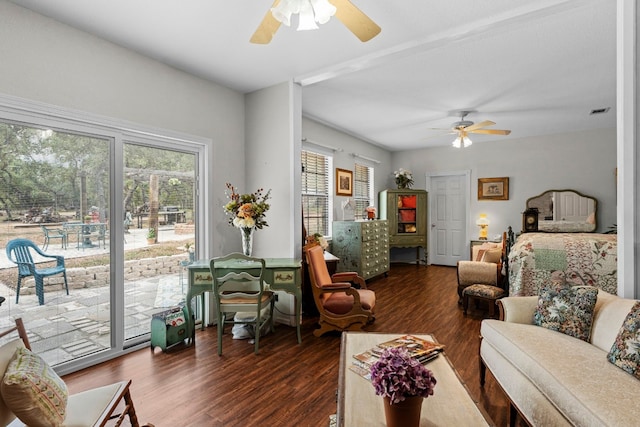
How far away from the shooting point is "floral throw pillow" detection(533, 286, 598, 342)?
201cm

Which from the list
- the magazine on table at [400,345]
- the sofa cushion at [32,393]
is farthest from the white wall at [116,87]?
the magazine on table at [400,345]

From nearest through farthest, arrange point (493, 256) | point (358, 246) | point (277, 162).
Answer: point (277, 162)
point (493, 256)
point (358, 246)

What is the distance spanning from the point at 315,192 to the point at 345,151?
3.96ft

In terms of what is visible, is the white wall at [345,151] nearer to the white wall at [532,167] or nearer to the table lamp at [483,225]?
the white wall at [532,167]

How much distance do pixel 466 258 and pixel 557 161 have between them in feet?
8.41

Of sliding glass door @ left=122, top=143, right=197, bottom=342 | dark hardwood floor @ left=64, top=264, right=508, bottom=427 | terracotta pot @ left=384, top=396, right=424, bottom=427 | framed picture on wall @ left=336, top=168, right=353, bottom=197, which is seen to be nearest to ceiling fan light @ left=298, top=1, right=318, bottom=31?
terracotta pot @ left=384, top=396, right=424, bottom=427

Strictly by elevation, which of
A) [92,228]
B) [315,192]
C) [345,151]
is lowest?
[92,228]

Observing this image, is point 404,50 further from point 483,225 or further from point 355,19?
point 483,225

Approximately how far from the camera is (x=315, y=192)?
5.12m

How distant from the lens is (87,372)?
97.7 inches

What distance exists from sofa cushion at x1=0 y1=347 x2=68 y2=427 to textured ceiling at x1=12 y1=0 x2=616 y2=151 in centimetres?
230

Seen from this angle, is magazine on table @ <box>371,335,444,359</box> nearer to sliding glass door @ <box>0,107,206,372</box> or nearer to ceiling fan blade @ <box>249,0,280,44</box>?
ceiling fan blade @ <box>249,0,280,44</box>

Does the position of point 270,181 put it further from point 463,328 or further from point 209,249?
point 463,328

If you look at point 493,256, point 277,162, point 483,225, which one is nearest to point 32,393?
point 277,162
